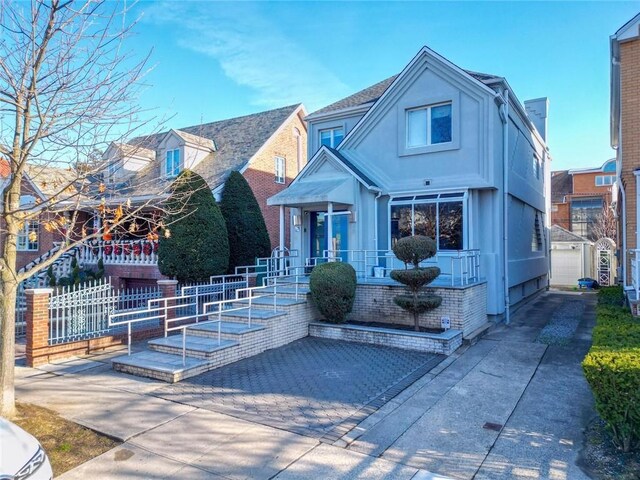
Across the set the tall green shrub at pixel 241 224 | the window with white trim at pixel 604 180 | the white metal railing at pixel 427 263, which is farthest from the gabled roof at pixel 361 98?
the window with white trim at pixel 604 180

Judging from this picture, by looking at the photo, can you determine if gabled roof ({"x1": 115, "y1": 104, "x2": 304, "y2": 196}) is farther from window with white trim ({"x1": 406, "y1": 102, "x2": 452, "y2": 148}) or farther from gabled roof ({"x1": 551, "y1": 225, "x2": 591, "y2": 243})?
gabled roof ({"x1": 551, "y1": 225, "x2": 591, "y2": 243})

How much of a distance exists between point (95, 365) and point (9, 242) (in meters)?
3.59

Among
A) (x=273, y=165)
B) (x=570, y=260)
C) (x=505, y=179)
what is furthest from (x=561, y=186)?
(x=505, y=179)

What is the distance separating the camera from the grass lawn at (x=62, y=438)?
4.71 m

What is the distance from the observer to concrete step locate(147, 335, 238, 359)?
330 inches

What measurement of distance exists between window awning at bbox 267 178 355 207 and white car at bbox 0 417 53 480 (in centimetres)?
980

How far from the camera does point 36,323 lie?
28.3 ft

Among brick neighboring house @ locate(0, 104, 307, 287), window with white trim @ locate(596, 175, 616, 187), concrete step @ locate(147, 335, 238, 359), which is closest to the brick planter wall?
concrete step @ locate(147, 335, 238, 359)

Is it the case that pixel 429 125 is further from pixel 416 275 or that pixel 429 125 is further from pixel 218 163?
pixel 218 163

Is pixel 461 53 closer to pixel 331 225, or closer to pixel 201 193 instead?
pixel 331 225

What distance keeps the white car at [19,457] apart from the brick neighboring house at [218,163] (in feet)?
44.3

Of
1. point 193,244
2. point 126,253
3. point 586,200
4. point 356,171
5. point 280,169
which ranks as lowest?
point 126,253

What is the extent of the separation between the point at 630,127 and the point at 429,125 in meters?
5.16

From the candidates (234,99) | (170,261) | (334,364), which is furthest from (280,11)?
(334,364)
